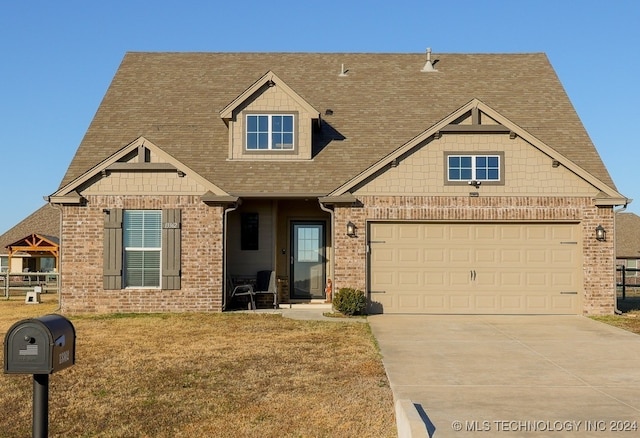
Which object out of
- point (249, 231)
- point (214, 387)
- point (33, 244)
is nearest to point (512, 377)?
point (214, 387)

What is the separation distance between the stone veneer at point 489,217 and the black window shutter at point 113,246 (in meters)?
5.39

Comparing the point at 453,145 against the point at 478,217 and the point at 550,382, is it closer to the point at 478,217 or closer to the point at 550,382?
the point at 478,217

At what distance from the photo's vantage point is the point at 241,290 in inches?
695

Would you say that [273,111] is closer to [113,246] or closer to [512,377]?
[113,246]

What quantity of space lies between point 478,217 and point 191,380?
32.5ft

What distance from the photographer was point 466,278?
16.6m

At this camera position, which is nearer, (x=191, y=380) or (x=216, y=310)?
(x=191, y=380)

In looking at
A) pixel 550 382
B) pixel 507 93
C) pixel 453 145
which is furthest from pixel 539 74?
pixel 550 382

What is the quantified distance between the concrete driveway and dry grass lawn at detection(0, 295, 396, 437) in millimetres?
478

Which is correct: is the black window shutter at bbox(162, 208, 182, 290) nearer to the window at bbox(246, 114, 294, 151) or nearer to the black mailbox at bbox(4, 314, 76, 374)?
the window at bbox(246, 114, 294, 151)

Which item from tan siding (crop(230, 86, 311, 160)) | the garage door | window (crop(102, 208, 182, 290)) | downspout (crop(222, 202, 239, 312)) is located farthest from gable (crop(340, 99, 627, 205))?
window (crop(102, 208, 182, 290))

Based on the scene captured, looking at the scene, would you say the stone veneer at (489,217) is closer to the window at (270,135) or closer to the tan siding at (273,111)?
the tan siding at (273,111)

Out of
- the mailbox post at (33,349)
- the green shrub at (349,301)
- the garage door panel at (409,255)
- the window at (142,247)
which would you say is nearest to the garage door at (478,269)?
the garage door panel at (409,255)

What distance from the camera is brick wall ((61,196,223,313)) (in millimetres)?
16641
